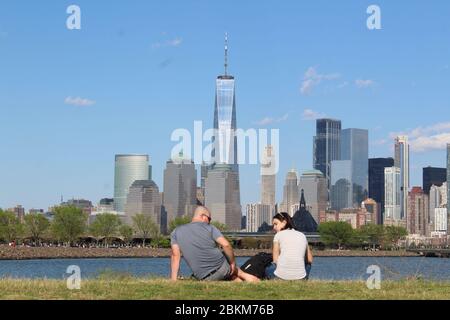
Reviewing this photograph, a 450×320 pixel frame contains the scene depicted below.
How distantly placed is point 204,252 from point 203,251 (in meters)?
0.02

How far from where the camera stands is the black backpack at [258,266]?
1583cm

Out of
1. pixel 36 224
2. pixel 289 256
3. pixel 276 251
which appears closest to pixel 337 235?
pixel 36 224

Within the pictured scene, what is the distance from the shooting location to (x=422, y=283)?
15930 millimetres

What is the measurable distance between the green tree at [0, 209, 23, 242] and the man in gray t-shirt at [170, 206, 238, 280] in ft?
433

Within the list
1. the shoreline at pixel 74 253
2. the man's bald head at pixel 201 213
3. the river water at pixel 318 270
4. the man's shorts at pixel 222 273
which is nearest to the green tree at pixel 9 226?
the shoreline at pixel 74 253

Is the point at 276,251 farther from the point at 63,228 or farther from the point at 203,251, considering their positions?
the point at 63,228

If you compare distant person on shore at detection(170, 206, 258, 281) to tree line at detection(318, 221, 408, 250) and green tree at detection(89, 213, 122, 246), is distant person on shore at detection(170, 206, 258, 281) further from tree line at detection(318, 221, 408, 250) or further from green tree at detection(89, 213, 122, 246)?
tree line at detection(318, 221, 408, 250)

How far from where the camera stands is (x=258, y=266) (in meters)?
15.9

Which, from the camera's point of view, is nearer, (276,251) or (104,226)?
(276,251)

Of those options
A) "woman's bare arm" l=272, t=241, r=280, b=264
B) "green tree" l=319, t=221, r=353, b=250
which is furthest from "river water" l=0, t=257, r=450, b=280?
"green tree" l=319, t=221, r=353, b=250

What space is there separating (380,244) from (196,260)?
187 m

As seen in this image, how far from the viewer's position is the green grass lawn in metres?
12.5
